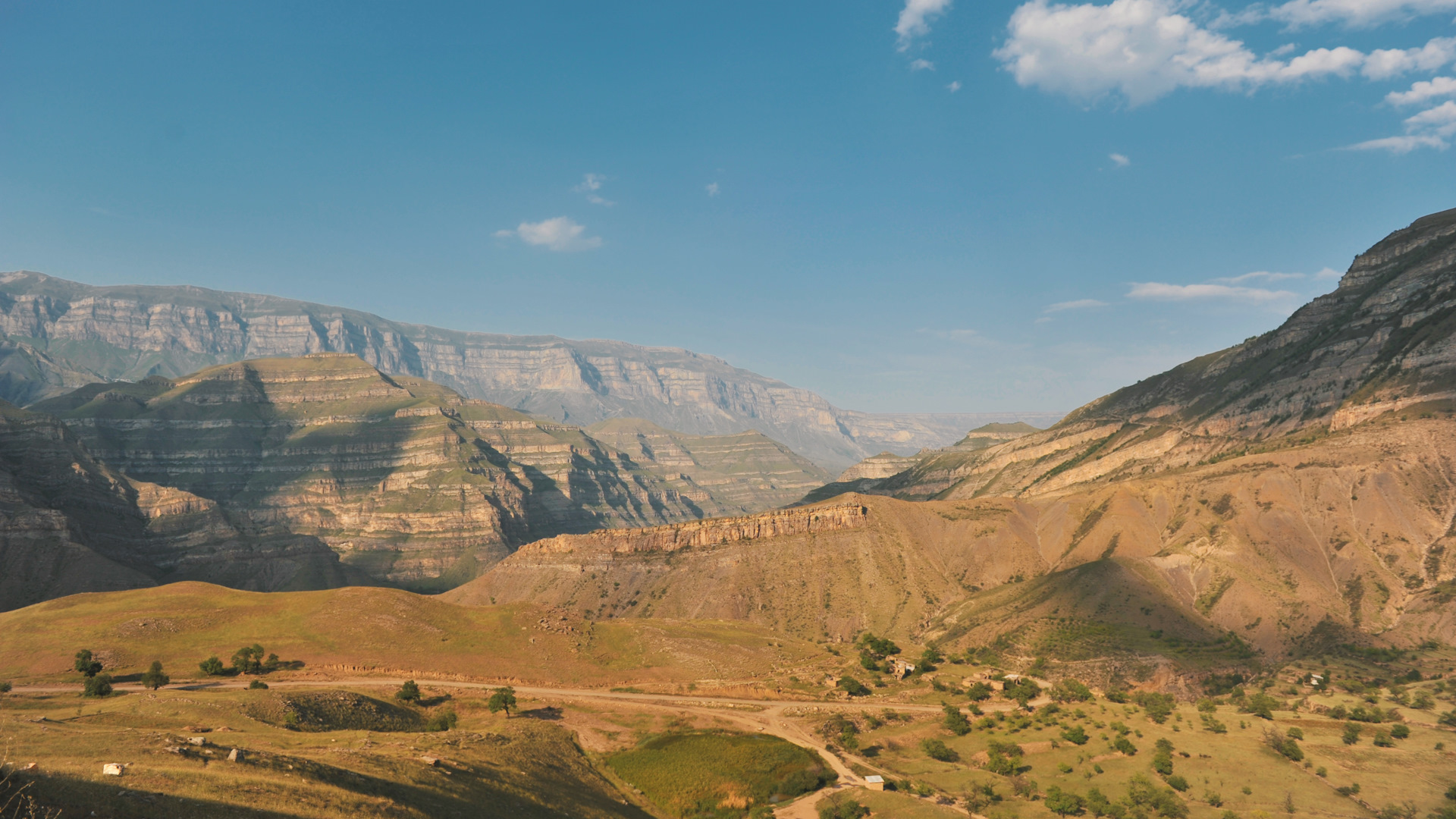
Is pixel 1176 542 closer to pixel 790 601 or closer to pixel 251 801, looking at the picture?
pixel 790 601

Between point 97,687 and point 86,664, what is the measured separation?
1952cm

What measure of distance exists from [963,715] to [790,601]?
9679 cm

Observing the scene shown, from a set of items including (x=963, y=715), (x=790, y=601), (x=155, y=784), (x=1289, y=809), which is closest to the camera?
(x=155, y=784)

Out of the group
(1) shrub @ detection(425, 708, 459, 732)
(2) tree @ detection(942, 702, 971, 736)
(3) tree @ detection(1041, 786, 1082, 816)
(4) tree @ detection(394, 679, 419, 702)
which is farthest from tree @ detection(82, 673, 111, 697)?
(3) tree @ detection(1041, 786, 1082, 816)

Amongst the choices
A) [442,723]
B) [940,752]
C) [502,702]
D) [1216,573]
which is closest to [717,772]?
[940,752]

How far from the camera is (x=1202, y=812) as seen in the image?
68000 mm

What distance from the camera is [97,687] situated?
76.5 meters

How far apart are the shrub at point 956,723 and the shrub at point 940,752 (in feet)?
18.6

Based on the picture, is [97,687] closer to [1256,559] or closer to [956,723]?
[956,723]

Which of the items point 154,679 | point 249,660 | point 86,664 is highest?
point 86,664

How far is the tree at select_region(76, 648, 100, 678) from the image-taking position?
8962cm

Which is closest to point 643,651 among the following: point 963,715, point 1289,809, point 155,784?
point 963,715

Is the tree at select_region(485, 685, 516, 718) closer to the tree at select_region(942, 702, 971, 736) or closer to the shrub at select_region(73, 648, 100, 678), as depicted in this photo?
the shrub at select_region(73, 648, 100, 678)

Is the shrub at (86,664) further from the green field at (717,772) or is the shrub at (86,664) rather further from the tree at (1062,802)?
the tree at (1062,802)
